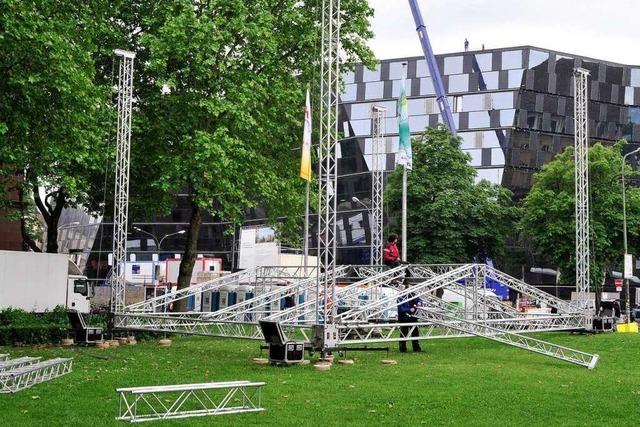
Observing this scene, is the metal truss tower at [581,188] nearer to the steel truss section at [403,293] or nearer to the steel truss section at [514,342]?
the steel truss section at [514,342]

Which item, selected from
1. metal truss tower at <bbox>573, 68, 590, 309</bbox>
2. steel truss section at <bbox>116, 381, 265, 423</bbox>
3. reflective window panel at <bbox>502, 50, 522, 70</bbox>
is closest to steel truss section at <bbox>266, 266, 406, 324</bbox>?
steel truss section at <bbox>116, 381, 265, 423</bbox>

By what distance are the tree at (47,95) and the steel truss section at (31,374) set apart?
7.95 metres

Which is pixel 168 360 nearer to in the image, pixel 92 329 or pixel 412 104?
pixel 92 329

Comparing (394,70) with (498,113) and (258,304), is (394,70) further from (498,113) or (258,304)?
(258,304)

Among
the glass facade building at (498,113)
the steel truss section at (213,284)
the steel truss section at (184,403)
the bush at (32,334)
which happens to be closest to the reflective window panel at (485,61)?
the glass facade building at (498,113)

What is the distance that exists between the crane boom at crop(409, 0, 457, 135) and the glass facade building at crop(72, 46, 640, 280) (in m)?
2.28

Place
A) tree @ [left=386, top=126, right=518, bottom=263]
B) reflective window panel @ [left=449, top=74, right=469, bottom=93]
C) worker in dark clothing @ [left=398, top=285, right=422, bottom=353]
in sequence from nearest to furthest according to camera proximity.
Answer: worker in dark clothing @ [left=398, top=285, right=422, bottom=353]
tree @ [left=386, top=126, right=518, bottom=263]
reflective window panel @ [left=449, top=74, right=469, bottom=93]

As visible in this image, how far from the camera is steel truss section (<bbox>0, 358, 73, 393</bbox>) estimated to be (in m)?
13.5

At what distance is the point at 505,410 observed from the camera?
489 inches

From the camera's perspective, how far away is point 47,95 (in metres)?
23.9

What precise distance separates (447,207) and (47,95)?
102ft

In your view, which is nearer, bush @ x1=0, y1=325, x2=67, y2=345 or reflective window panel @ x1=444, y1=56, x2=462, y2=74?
bush @ x1=0, y1=325, x2=67, y2=345

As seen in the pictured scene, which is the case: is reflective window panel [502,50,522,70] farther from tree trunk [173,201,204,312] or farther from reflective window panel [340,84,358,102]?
tree trunk [173,201,204,312]

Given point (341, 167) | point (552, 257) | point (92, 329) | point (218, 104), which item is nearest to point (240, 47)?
point (218, 104)
